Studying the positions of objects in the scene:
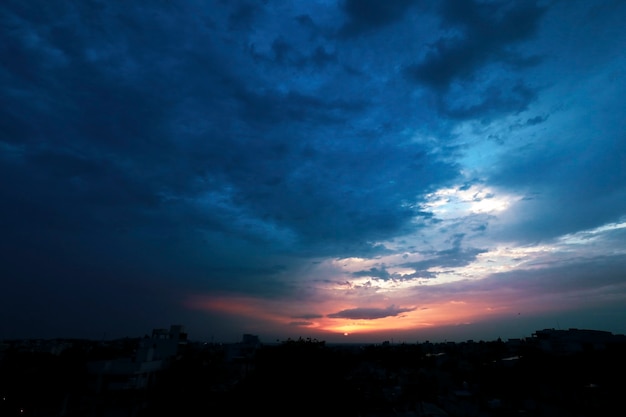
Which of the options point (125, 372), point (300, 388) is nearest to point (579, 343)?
point (300, 388)

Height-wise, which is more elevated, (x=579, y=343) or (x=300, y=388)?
(x=579, y=343)

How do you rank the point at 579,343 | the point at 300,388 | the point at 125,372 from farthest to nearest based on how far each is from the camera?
the point at 579,343 < the point at 125,372 < the point at 300,388

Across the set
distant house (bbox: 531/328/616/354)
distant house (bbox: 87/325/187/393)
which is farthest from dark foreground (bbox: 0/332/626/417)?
distant house (bbox: 531/328/616/354)

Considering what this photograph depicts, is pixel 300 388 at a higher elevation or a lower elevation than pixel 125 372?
lower

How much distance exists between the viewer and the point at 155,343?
50531mm

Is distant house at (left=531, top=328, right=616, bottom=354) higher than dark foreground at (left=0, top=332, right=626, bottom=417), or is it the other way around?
distant house at (left=531, top=328, right=616, bottom=354)

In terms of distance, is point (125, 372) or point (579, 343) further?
point (579, 343)

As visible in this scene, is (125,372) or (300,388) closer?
(300,388)

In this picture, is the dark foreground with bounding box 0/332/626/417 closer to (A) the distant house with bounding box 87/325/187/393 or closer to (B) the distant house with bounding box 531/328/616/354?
(A) the distant house with bounding box 87/325/187/393

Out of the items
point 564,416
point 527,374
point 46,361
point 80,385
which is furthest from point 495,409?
point 46,361

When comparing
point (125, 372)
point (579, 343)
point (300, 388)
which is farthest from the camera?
point (579, 343)

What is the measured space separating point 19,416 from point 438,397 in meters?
40.6

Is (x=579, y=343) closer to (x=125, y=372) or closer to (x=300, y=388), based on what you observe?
(x=300, y=388)

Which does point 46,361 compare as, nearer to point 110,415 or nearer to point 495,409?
point 110,415
